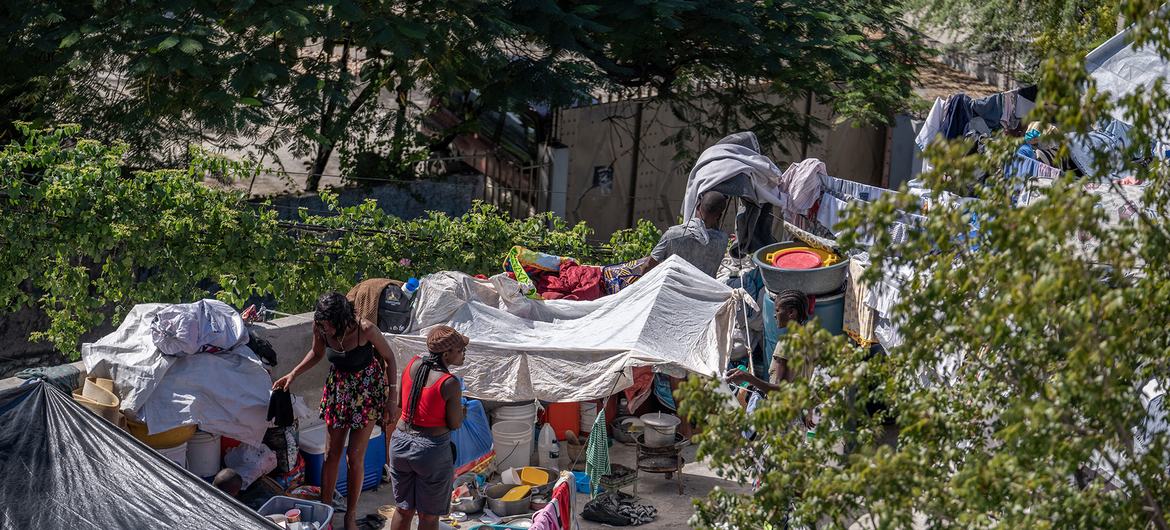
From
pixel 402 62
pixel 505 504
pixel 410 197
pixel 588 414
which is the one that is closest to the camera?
pixel 505 504

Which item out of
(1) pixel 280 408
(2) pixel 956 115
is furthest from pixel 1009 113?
(1) pixel 280 408

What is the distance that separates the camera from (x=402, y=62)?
574 inches

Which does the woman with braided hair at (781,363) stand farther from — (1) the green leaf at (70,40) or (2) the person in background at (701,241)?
(1) the green leaf at (70,40)

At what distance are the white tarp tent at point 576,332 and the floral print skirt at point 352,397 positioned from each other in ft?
4.11

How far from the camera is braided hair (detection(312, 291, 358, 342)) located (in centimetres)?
648

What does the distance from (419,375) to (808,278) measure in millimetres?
3554

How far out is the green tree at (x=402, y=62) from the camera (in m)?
12.1

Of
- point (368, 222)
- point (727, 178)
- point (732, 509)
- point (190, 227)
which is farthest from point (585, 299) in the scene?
point (732, 509)

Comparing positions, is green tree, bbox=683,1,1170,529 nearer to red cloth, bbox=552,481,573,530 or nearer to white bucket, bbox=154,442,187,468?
red cloth, bbox=552,481,573,530

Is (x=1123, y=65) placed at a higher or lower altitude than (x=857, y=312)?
higher

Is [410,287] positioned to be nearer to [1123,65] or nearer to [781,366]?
[781,366]

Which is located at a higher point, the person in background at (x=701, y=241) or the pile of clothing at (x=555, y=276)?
the person in background at (x=701, y=241)

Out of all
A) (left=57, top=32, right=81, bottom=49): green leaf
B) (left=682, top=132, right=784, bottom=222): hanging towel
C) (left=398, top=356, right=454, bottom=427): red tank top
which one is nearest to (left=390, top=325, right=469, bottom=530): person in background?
(left=398, top=356, right=454, bottom=427): red tank top

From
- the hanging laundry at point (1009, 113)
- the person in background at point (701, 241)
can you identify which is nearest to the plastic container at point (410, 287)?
the person in background at point (701, 241)
